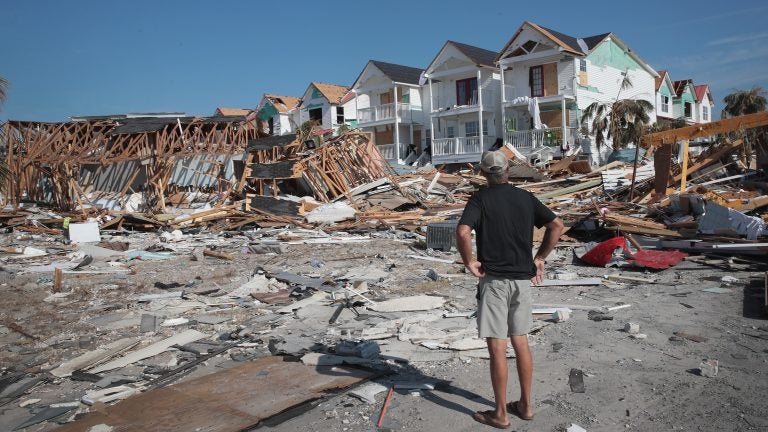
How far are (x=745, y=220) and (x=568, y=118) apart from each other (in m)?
23.1

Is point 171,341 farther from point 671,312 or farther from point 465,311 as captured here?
point 671,312

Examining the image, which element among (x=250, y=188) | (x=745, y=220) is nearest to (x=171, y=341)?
(x=745, y=220)

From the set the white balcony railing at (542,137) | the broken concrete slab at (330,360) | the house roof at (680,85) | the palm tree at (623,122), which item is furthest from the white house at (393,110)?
the broken concrete slab at (330,360)

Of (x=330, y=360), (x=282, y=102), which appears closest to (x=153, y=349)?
(x=330, y=360)

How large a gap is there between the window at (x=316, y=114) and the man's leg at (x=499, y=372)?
42.7 m

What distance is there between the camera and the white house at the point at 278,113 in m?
48.5

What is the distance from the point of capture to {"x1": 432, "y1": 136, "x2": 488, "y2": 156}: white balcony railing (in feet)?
109

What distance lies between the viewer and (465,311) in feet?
22.1

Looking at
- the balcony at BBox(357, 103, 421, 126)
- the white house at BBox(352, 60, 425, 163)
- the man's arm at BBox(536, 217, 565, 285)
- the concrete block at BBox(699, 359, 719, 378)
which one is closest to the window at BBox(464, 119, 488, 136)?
the white house at BBox(352, 60, 425, 163)

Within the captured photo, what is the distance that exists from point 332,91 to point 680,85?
90.1 feet

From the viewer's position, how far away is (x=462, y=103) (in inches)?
1398

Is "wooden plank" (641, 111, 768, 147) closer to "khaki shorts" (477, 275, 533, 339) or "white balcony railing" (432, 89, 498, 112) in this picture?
"khaki shorts" (477, 275, 533, 339)

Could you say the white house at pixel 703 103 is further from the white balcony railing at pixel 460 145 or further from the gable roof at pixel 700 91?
the white balcony railing at pixel 460 145

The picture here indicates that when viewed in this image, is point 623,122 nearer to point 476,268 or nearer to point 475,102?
point 475,102
